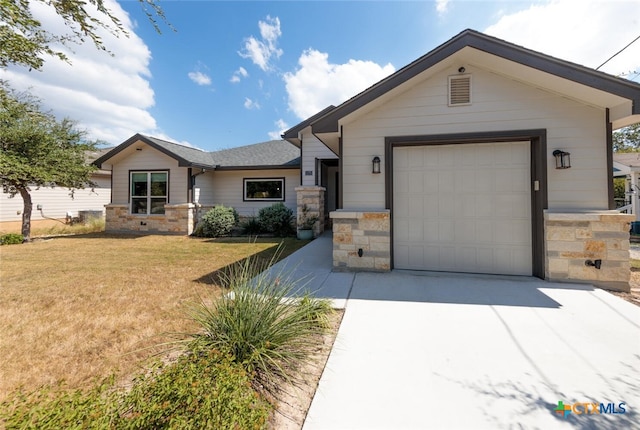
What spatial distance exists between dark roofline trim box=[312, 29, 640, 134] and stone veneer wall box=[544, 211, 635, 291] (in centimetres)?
169

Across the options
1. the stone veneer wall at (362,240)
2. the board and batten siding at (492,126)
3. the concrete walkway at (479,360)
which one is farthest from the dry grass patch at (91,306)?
the board and batten siding at (492,126)

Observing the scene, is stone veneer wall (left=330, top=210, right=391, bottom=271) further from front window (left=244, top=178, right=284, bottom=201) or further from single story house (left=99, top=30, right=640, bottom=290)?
front window (left=244, top=178, right=284, bottom=201)

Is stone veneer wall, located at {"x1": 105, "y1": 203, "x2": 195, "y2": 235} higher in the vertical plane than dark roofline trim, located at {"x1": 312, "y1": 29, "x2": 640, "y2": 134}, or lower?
lower

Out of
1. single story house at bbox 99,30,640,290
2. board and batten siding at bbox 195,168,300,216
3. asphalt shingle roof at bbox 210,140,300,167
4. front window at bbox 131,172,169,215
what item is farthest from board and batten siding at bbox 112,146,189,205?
single story house at bbox 99,30,640,290

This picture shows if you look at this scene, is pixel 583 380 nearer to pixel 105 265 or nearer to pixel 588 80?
pixel 588 80

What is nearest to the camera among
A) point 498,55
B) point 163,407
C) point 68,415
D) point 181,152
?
point 68,415

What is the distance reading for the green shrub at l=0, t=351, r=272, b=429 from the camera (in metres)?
1.31

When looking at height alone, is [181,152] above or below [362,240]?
above

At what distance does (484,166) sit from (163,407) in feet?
18.6

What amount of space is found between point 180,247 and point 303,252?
432 cm

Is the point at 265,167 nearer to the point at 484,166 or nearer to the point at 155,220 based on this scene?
the point at 155,220

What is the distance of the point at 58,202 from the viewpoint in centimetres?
1544

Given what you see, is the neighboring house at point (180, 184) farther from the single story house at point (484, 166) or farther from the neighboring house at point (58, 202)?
the single story house at point (484, 166)

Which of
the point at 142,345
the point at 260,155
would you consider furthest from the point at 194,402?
the point at 260,155
